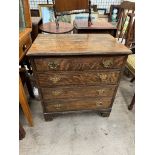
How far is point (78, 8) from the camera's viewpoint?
7.02 ft

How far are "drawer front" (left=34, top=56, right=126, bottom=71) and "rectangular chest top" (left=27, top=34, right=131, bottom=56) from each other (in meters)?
0.05

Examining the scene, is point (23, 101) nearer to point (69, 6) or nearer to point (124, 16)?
point (69, 6)

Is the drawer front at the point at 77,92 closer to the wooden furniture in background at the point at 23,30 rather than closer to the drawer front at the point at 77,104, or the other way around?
the drawer front at the point at 77,104

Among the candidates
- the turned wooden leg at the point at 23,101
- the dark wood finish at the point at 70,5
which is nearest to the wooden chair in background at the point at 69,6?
the dark wood finish at the point at 70,5

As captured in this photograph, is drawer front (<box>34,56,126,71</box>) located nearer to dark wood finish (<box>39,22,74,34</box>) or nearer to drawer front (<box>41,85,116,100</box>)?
drawer front (<box>41,85,116,100</box>)

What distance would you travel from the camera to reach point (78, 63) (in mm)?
1194

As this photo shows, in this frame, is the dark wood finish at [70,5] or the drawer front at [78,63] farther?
the dark wood finish at [70,5]

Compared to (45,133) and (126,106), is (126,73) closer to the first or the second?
(126,106)

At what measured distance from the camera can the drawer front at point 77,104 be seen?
4.77ft

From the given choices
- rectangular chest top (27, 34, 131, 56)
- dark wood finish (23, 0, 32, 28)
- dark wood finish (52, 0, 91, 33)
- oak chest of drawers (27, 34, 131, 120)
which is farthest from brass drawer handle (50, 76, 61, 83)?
dark wood finish (52, 0, 91, 33)

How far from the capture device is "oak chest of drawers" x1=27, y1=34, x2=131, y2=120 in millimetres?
1148

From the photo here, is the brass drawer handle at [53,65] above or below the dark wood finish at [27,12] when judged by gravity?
below

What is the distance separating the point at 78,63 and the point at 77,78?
0.49 ft

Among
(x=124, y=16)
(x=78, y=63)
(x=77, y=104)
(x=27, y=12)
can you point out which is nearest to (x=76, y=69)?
(x=78, y=63)
